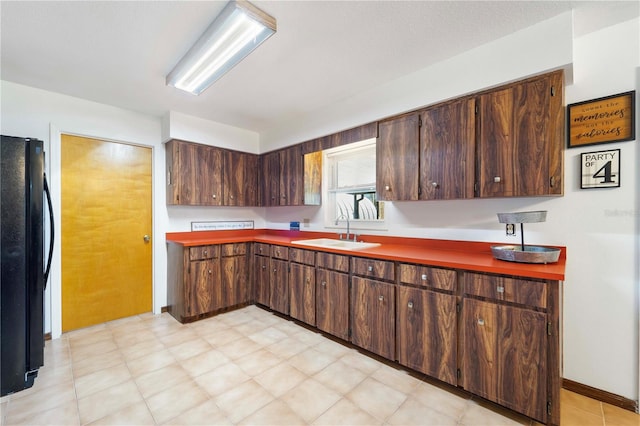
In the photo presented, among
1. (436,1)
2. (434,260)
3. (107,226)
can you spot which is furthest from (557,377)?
(107,226)

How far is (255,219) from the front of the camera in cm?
445

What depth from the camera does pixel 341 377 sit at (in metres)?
2.10

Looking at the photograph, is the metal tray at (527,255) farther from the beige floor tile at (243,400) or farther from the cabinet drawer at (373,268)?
the beige floor tile at (243,400)

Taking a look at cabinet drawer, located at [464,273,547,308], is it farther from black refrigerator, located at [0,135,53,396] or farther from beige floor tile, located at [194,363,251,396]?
black refrigerator, located at [0,135,53,396]

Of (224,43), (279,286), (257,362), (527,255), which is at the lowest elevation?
(257,362)

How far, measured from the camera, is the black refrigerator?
1.90 m

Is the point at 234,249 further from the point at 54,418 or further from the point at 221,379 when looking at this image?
the point at 54,418

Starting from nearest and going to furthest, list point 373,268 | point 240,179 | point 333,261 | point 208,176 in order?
point 373,268 < point 333,261 < point 208,176 < point 240,179

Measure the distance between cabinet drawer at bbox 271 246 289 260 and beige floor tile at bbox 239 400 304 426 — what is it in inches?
63.6

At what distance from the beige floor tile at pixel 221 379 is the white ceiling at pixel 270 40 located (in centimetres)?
254

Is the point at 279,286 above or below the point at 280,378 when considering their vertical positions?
above

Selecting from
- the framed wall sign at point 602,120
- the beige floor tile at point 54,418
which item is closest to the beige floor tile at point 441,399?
the framed wall sign at point 602,120

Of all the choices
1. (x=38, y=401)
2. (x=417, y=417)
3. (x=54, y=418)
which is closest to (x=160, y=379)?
(x=54, y=418)

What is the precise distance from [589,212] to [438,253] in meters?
1.04
